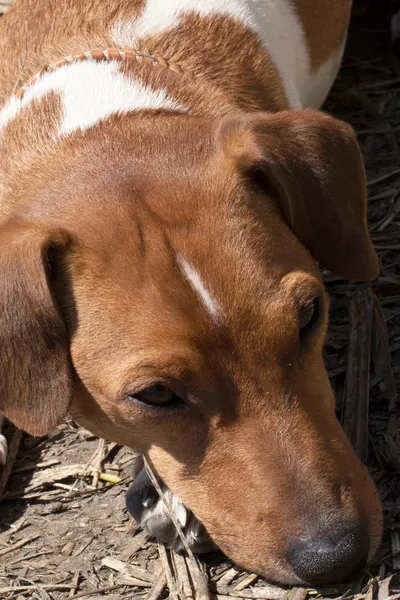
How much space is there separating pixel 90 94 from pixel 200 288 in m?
1.29

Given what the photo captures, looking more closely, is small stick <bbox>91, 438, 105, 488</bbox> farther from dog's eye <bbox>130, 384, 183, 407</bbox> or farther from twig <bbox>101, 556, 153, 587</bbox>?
dog's eye <bbox>130, 384, 183, 407</bbox>

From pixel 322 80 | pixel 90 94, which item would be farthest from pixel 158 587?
pixel 322 80

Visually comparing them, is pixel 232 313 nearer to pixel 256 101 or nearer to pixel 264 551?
pixel 264 551

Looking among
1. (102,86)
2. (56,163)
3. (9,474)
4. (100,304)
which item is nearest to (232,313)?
(100,304)

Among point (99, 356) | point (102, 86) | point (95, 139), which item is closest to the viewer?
point (99, 356)

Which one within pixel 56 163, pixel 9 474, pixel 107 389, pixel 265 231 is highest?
pixel 56 163

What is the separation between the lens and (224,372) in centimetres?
335

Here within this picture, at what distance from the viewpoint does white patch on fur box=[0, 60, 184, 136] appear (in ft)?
13.4

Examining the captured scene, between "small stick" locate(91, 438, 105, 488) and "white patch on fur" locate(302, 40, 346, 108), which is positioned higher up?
"white patch on fur" locate(302, 40, 346, 108)

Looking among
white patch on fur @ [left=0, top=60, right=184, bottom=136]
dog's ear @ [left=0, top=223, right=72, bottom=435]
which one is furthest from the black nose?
white patch on fur @ [left=0, top=60, right=184, bottom=136]

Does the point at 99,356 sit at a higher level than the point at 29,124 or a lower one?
lower

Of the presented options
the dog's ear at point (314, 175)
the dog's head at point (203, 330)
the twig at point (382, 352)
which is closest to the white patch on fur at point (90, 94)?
the dog's head at point (203, 330)

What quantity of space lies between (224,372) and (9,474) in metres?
1.92

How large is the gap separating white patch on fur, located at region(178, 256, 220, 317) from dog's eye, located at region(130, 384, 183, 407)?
0.33 m
